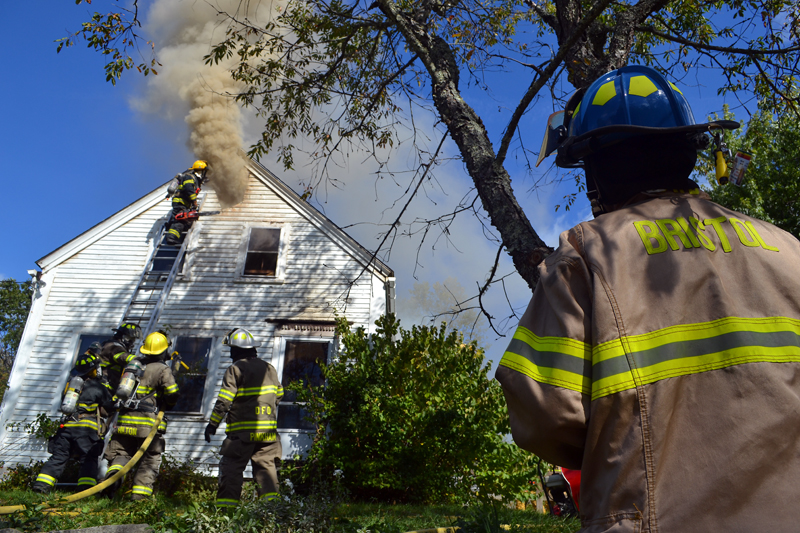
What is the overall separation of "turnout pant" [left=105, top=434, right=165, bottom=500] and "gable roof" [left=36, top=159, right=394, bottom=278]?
18.6 ft

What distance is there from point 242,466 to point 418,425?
6.81 feet

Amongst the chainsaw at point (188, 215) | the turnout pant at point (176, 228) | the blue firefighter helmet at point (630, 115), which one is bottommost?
the blue firefighter helmet at point (630, 115)

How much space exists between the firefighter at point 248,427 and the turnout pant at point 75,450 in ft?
8.36

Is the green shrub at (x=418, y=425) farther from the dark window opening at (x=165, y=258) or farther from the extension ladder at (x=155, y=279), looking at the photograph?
the dark window opening at (x=165, y=258)

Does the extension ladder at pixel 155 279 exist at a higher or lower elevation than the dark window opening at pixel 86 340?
higher

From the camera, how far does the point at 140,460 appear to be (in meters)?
6.45

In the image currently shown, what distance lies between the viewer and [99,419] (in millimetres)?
7539

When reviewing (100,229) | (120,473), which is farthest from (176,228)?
(120,473)

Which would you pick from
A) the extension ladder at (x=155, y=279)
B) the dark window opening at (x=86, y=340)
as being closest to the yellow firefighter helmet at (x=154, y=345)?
the extension ladder at (x=155, y=279)

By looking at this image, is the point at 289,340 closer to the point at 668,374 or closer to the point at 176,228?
the point at 176,228

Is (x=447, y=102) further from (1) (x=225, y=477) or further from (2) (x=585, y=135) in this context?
(1) (x=225, y=477)

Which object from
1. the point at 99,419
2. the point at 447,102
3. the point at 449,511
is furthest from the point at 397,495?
the point at 447,102

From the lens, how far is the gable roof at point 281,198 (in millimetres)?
11234

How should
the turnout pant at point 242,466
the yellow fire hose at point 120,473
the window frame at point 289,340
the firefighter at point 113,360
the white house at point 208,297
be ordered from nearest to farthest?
the yellow fire hose at point 120,473 < the turnout pant at point 242,466 < the firefighter at point 113,360 < the white house at point 208,297 < the window frame at point 289,340
